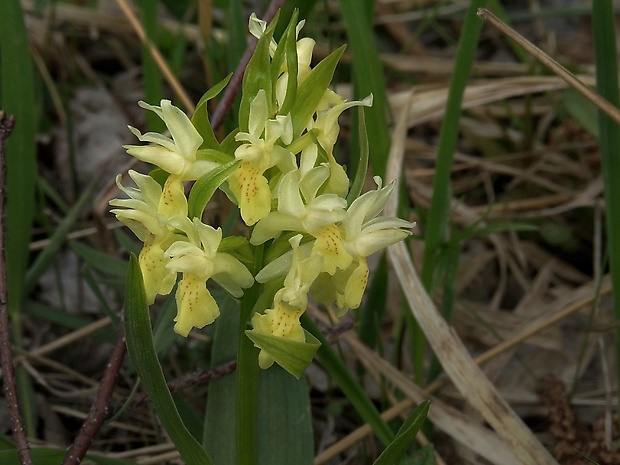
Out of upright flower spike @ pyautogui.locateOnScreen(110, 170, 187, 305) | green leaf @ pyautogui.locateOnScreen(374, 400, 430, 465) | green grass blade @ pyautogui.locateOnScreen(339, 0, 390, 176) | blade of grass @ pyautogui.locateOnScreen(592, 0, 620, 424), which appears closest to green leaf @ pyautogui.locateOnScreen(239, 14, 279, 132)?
upright flower spike @ pyautogui.locateOnScreen(110, 170, 187, 305)

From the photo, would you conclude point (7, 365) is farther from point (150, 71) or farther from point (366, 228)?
point (150, 71)

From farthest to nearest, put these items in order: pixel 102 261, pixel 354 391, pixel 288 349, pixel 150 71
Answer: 1. pixel 150 71
2. pixel 102 261
3. pixel 354 391
4. pixel 288 349

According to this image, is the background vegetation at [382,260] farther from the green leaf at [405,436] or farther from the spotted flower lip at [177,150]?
the spotted flower lip at [177,150]

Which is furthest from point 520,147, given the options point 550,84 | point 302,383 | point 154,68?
point 302,383

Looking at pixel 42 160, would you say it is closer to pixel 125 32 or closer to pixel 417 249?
pixel 125 32

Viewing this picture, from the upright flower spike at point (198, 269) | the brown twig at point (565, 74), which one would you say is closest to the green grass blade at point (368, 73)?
the brown twig at point (565, 74)

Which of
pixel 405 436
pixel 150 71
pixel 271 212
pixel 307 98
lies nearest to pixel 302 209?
pixel 271 212
